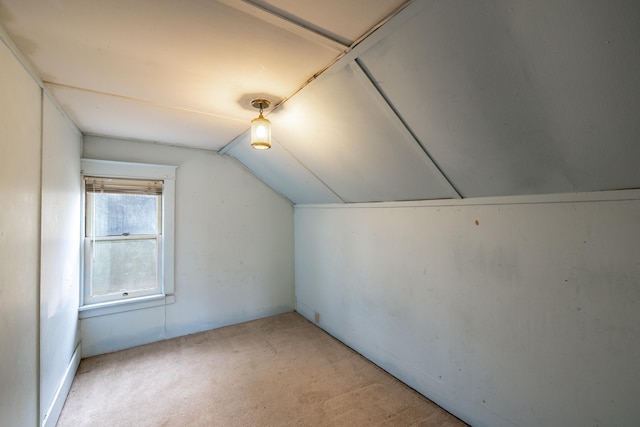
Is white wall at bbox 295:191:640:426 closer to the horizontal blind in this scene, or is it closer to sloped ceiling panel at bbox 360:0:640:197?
sloped ceiling panel at bbox 360:0:640:197

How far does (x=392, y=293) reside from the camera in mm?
2398

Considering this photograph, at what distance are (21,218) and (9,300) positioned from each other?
41 cm

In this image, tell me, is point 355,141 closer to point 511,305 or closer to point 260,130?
point 260,130

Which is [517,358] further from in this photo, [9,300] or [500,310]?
[9,300]

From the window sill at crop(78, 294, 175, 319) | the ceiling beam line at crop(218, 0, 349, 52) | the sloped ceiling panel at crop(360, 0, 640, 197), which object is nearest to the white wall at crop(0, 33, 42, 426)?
the ceiling beam line at crop(218, 0, 349, 52)

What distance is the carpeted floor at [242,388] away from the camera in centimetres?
192

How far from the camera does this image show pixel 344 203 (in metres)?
2.93

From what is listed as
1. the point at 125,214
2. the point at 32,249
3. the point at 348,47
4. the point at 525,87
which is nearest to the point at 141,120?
the point at 125,214

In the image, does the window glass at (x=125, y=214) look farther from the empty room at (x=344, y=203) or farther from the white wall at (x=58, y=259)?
the white wall at (x=58, y=259)

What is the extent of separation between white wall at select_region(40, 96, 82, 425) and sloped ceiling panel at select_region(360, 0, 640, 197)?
2158 mm

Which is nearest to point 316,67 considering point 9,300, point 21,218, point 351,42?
point 351,42

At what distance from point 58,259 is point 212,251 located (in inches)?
58.4

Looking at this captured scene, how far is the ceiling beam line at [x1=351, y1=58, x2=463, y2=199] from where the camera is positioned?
4.59ft

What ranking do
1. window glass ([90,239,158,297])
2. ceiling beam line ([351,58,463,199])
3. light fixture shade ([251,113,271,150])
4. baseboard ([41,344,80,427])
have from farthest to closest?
window glass ([90,239,158,297]), light fixture shade ([251,113,271,150]), baseboard ([41,344,80,427]), ceiling beam line ([351,58,463,199])
